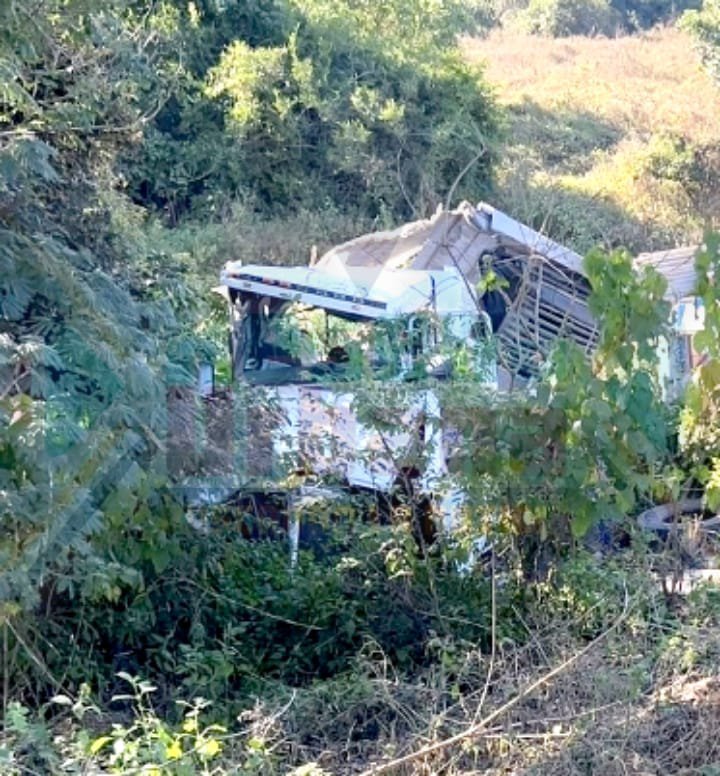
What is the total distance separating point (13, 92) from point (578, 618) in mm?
2981

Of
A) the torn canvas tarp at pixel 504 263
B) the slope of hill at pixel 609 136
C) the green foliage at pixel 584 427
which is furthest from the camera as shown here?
the slope of hill at pixel 609 136

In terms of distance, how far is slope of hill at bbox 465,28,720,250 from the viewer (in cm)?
1786

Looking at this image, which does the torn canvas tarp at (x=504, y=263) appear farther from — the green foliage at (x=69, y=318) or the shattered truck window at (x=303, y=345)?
the green foliage at (x=69, y=318)

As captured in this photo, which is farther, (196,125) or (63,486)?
(196,125)

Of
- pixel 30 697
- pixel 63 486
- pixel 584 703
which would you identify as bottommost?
pixel 30 697

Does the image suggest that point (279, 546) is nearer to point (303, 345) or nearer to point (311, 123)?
point (303, 345)

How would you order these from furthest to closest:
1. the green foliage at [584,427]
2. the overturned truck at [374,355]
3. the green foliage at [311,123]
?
the green foliage at [311,123] → the overturned truck at [374,355] → the green foliage at [584,427]

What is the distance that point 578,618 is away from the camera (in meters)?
4.72

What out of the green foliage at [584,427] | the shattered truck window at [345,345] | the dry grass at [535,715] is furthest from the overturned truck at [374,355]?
the dry grass at [535,715]

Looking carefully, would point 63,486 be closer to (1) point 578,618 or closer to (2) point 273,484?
(2) point 273,484

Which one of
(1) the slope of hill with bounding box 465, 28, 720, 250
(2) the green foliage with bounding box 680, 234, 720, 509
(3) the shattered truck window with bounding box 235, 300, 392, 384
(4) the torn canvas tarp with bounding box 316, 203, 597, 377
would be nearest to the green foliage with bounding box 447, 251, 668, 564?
(2) the green foliage with bounding box 680, 234, 720, 509

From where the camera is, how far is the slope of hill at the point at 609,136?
17859 millimetres

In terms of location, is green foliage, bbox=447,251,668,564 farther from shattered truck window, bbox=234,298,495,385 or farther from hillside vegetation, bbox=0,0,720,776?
shattered truck window, bbox=234,298,495,385

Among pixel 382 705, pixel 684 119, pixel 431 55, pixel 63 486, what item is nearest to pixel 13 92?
pixel 63 486
